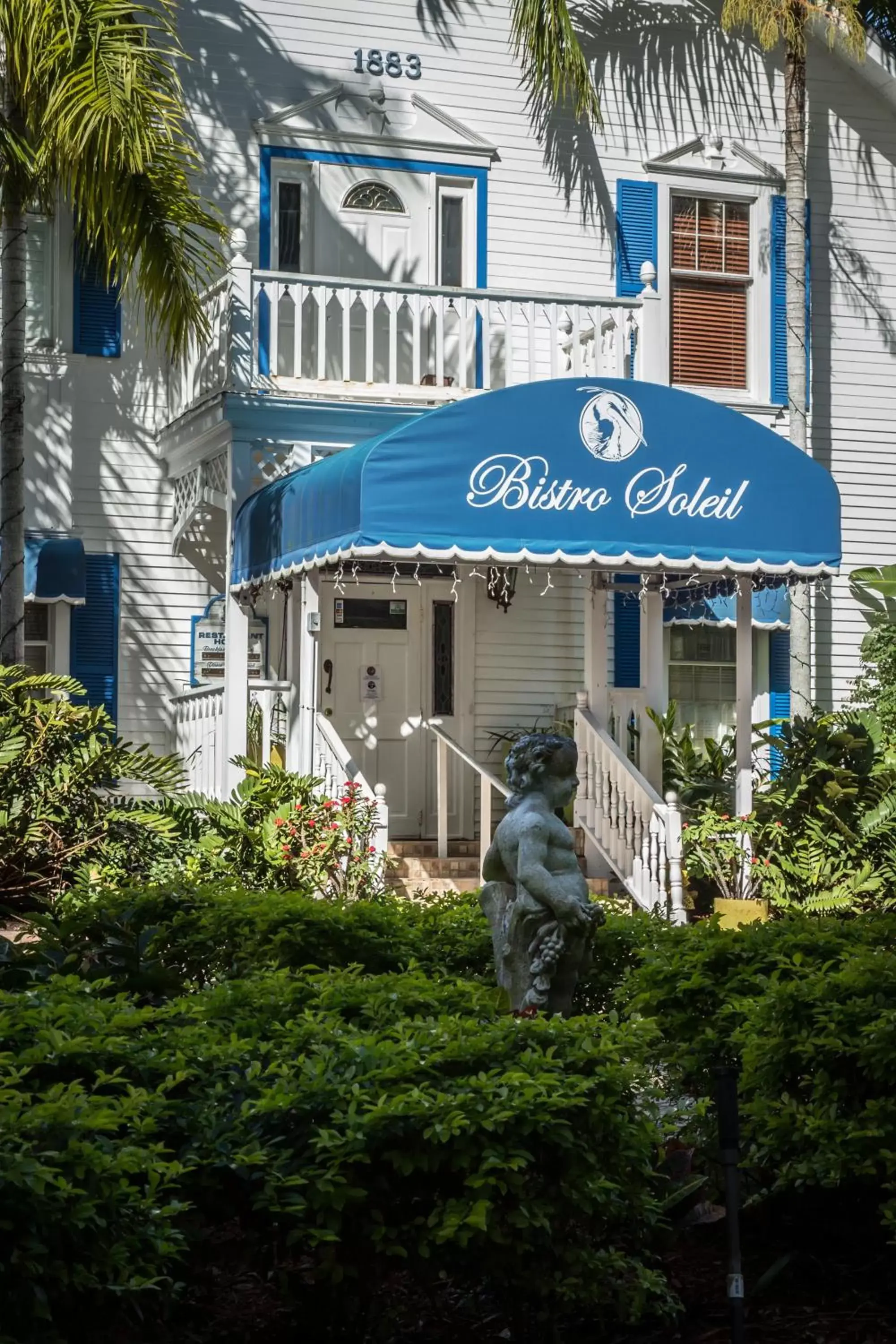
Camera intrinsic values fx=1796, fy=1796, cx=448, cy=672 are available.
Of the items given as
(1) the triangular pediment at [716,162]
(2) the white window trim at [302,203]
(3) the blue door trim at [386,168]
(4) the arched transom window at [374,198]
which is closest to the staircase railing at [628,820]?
(3) the blue door trim at [386,168]

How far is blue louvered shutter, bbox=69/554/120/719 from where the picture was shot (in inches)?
612

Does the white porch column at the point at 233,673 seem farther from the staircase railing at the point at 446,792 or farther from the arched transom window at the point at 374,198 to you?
the arched transom window at the point at 374,198

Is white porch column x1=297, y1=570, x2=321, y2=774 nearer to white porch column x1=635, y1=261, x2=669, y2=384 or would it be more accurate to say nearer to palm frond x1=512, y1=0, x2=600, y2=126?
white porch column x1=635, y1=261, x2=669, y2=384

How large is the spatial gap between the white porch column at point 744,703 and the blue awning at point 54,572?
216 inches

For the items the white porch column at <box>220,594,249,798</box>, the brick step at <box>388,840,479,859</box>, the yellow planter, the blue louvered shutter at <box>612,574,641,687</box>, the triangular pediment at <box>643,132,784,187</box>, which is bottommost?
the yellow planter

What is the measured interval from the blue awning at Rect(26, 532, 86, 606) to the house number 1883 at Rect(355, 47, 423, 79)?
5271 mm

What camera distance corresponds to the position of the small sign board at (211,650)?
1580 centimetres

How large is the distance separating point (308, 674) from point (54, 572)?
2.81m

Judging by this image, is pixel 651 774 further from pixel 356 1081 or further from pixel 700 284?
pixel 356 1081

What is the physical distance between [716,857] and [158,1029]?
8701 mm

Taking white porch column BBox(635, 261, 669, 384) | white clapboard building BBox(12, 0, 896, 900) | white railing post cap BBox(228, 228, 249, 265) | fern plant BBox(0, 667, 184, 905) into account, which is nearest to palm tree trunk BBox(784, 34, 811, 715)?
white clapboard building BBox(12, 0, 896, 900)

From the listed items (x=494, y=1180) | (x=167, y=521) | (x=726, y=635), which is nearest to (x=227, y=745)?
(x=167, y=521)

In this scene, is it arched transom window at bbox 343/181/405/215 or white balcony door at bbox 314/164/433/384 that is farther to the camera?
arched transom window at bbox 343/181/405/215

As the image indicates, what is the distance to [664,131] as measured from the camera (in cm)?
1747
